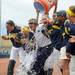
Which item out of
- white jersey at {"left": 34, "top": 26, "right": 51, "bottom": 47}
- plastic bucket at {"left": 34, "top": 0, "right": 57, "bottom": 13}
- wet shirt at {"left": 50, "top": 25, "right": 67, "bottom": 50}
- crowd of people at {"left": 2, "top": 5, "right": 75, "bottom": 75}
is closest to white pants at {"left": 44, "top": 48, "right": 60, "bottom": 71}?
crowd of people at {"left": 2, "top": 5, "right": 75, "bottom": 75}

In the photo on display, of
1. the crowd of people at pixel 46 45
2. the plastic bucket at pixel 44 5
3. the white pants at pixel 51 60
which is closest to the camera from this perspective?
the crowd of people at pixel 46 45

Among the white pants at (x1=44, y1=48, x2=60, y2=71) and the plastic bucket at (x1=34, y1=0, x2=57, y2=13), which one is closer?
the white pants at (x1=44, y1=48, x2=60, y2=71)

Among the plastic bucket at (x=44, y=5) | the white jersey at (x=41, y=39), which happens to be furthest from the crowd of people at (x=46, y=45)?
the plastic bucket at (x=44, y=5)

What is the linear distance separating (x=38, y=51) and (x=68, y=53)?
1824 mm

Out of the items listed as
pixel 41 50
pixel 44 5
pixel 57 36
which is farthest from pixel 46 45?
pixel 44 5

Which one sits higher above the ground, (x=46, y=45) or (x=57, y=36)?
(x=57, y=36)

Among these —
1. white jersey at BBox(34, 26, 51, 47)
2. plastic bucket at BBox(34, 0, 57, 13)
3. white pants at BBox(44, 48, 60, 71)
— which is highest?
plastic bucket at BBox(34, 0, 57, 13)

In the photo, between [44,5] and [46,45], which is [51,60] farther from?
[44,5]

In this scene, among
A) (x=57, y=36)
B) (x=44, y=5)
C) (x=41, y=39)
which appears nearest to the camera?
(x=57, y=36)

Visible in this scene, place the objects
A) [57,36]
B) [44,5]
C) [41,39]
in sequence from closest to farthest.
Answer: [57,36], [41,39], [44,5]

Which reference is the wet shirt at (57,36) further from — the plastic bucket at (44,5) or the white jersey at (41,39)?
the plastic bucket at (44,5)

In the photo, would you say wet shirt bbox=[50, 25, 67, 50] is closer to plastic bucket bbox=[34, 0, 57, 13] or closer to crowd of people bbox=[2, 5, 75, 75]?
crowd of people bbox=[2, 5, 75, 75]

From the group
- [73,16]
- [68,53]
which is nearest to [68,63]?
[68,53]

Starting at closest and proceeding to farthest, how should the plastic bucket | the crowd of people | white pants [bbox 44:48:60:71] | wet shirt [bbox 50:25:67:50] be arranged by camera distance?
1. the crowd of people
2. wet shirt [bbox 50:25:67:50]
3. white pants [bbox 44:48:60:71]
4. the plastic bucket
